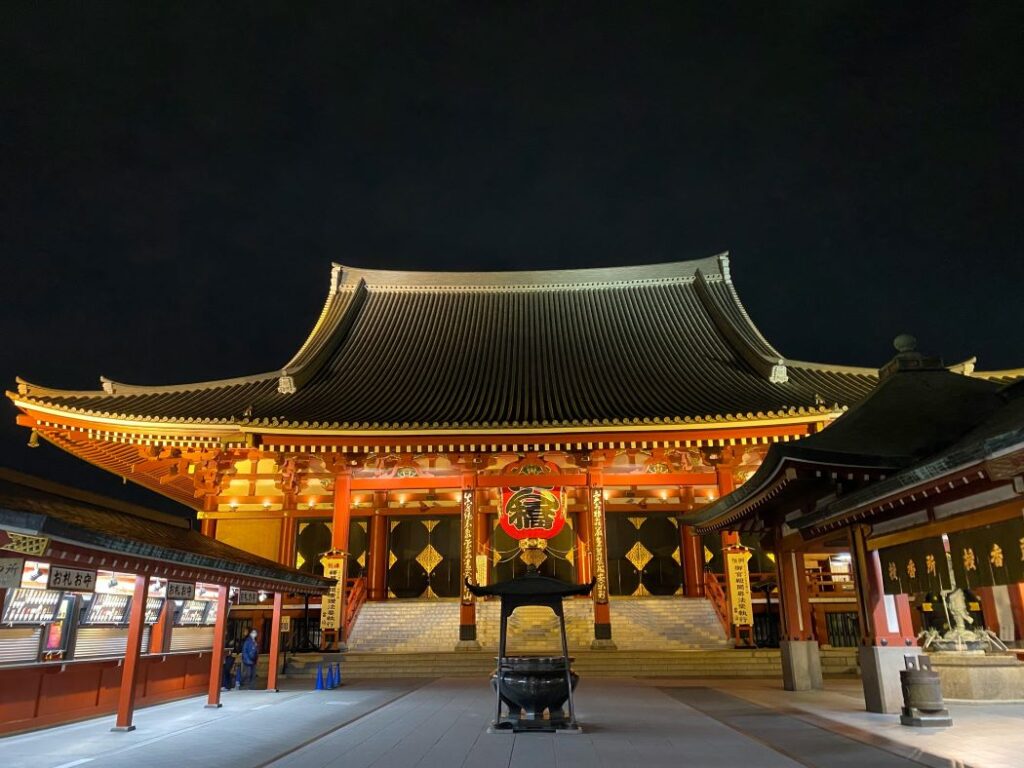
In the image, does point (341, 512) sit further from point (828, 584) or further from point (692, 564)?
point (828, 584)

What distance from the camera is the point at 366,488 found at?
1991 cm

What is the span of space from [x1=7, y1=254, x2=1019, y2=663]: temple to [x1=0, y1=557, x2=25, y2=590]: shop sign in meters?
10.6

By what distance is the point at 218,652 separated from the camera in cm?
1200

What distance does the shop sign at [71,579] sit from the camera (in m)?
7.95

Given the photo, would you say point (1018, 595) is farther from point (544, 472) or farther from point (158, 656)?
point (158, 656)

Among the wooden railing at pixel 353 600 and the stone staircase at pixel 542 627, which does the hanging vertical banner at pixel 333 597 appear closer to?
the wooden railing at pixel 353 600

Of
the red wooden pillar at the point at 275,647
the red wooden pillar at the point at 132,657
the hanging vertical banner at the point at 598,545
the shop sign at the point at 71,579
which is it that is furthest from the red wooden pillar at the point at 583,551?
the shop sign at the point at 71,579

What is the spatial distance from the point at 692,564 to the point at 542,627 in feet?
16.4

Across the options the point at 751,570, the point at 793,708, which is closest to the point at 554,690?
the point at 793,708

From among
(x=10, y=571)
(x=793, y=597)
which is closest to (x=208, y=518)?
(x=10, y=571)

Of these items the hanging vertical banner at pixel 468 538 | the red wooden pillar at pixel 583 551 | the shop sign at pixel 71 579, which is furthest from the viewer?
the red wooden pillar at pixel 583 551

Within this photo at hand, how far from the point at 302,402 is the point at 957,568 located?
16.6 meters

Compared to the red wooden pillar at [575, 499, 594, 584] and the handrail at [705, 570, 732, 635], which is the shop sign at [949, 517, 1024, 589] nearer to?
the handrail at [705, 570, 732, 635]

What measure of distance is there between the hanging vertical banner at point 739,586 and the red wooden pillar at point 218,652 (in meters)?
12.0
